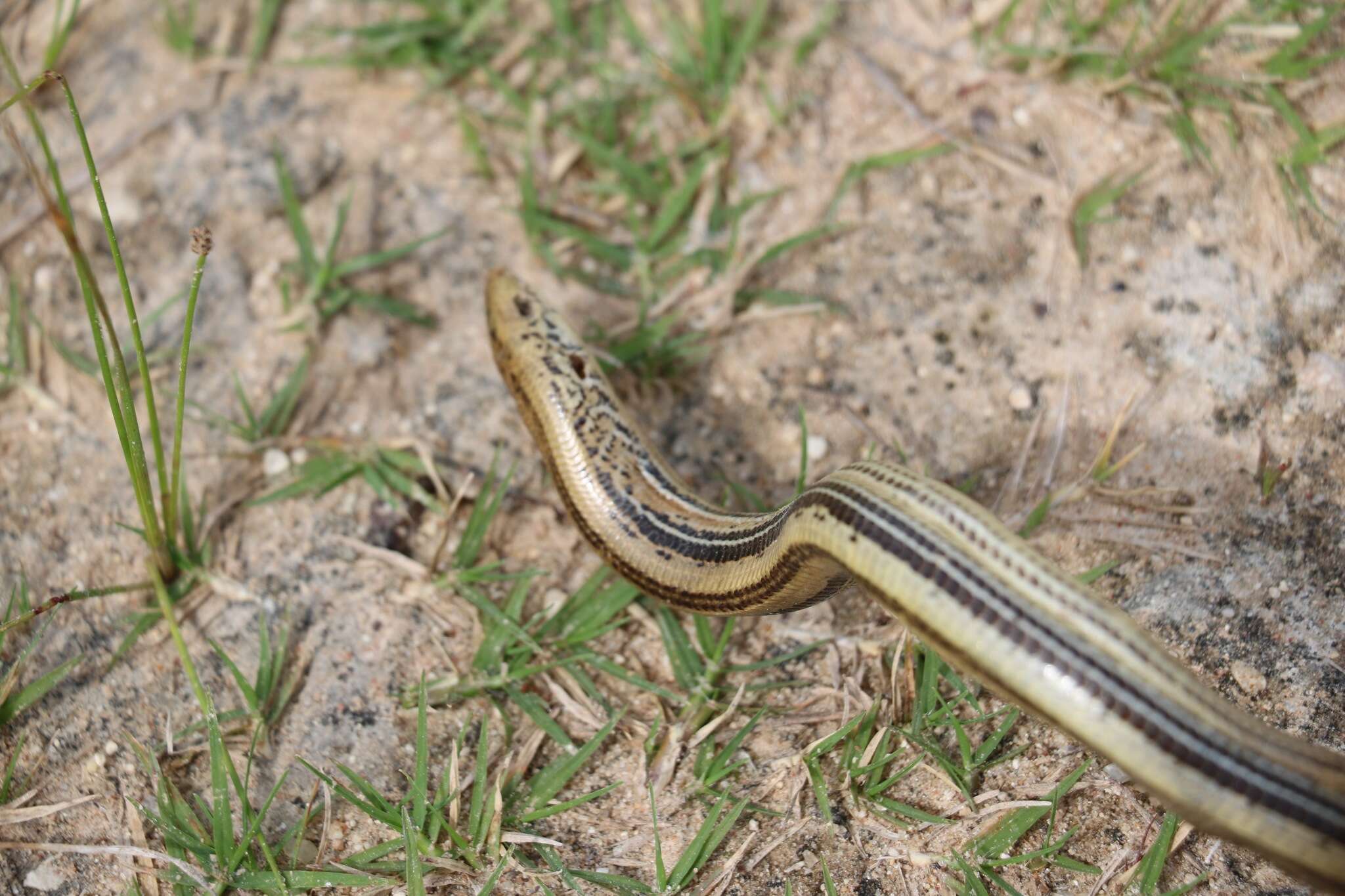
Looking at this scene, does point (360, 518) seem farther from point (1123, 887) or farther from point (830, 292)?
point (1123, 887)

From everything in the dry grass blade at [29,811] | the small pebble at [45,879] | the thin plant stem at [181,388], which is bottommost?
the small pebble at [45,879]

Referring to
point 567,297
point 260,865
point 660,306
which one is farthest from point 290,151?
point 260,865

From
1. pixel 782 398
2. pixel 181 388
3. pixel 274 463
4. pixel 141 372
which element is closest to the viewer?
pixel 181 388

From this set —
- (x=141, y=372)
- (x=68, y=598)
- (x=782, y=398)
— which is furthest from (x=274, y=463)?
(x=782, y=398)

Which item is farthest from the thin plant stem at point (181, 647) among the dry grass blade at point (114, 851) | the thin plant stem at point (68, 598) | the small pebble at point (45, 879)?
the small pebble at point (45, 879)

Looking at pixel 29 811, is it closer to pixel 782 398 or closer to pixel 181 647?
pixel 181 647

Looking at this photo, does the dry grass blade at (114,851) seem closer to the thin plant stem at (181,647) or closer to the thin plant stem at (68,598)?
the thin plant stem at (181,647)
